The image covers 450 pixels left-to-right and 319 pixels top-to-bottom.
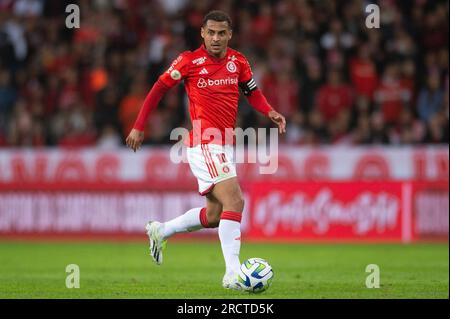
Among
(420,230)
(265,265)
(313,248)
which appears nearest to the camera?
(265,265)

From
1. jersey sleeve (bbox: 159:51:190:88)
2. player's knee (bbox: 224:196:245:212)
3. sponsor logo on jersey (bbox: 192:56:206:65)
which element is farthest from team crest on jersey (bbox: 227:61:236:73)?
player's knee (bbox: 224:196:245:212)

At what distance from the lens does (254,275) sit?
8555mm

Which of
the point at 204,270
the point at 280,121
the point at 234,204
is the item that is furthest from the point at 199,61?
the point at 204,270

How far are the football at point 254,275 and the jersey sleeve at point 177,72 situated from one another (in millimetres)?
1765

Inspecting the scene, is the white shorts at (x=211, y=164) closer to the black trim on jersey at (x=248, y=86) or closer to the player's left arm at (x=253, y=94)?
the player's left arm at (x=253, y=94)

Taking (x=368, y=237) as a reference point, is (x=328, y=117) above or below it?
above

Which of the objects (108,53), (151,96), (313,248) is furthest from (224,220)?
(108,53)

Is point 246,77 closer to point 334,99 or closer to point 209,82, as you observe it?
point 209,82

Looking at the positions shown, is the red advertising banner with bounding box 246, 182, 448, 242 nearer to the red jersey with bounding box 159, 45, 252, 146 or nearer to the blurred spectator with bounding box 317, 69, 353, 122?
the blurred spectator with bounding box 317, 69, 353, 122

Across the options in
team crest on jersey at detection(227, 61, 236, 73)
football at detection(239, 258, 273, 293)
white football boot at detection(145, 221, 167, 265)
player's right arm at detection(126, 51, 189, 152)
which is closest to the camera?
football at detection(239, 258, 273, 293)

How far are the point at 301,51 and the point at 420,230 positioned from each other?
4534 mm

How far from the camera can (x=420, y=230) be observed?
1625 cm

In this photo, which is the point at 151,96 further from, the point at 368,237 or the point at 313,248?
the point at 368,237

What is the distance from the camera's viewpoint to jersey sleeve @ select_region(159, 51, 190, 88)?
901 cm
